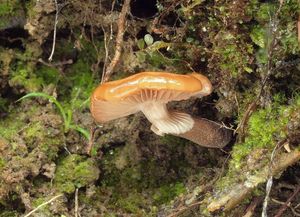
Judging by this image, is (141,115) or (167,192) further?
(141,115)

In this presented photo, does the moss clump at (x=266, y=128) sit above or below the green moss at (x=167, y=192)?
above

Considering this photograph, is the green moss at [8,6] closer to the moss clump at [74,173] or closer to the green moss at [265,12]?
the moss clump at [74,173]

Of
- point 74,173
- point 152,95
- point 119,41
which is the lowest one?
point 74,173

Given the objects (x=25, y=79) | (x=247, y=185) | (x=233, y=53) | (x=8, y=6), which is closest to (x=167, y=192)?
(x=247, y=185)

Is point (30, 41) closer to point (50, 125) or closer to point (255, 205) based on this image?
point (50, 125)

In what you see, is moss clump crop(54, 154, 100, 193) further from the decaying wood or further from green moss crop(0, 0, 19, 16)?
green moss crop(0, 0, 19, 16)

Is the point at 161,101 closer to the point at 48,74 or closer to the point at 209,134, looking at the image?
the point at 209,134

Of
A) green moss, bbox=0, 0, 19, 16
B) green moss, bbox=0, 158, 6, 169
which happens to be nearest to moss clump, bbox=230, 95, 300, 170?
green moss, bbox=0, 158, 6, 169

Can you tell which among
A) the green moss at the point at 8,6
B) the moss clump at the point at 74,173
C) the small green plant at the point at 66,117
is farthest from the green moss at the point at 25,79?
the moss clump at the point at 74,173
